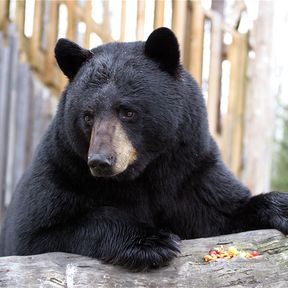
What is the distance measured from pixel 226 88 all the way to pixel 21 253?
223 inches

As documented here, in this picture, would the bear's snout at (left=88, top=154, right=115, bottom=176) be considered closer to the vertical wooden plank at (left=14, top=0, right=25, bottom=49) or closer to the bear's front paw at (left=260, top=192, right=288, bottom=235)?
the bear's front paw at (left=260, top=192, right=288, bottom=235)

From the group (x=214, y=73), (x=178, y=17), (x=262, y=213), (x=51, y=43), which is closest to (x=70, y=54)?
(x=262, y=213)

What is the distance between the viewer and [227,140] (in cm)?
A: 961

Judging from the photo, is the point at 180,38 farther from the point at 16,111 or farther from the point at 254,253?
the point at 254,253

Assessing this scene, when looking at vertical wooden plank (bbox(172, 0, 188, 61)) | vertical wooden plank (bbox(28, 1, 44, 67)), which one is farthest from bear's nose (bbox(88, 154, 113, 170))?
vertical wooden plank (bbox(28, 1, 44, 67))

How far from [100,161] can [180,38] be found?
17.2ft

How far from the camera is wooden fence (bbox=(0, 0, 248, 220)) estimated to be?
8477mm

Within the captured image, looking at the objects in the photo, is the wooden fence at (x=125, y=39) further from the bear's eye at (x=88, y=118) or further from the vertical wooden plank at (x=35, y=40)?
the bear's eye at (x=88, y=118)

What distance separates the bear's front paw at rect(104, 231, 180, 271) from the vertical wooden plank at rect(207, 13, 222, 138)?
508 centimetres

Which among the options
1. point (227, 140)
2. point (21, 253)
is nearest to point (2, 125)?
point (227, 140)

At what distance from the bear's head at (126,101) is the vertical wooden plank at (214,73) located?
180 inches

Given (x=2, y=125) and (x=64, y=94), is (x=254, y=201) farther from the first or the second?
(x=2, y=125)

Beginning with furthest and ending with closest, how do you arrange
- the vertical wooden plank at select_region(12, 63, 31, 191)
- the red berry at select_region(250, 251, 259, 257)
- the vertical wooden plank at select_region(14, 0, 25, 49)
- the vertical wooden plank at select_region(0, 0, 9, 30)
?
the vertical wooden plank at select_region(14, 0, 25, 49), the vertical wooden plank at select_region(12, 63, 31, 191), the vertical wooden plank at select_region(0, 0, 9, 30), the red berry at select_region(250, 251, 259, 257)

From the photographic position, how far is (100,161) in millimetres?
3951
